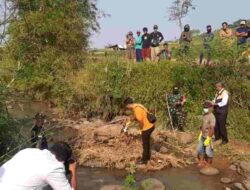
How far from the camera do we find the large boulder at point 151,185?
10.8 m

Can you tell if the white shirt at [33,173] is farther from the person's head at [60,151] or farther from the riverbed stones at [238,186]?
the riverbed stones at [238,186]

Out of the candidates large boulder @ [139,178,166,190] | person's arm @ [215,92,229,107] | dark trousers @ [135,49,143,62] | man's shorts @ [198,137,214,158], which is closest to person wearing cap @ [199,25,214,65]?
dark trousers @ [135,49,143,62]

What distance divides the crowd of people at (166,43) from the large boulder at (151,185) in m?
7.38

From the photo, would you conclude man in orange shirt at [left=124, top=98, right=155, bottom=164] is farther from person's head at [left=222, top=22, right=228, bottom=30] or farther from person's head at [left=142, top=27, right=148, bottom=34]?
person's head at [left=142, top=27, right=148, bottom=34]

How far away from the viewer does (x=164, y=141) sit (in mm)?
14570

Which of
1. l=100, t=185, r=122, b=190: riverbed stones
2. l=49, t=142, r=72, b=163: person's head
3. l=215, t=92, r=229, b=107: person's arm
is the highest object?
l=49, t=142, r=72, b=163: person's head

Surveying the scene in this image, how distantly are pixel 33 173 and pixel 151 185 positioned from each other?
6031 mm

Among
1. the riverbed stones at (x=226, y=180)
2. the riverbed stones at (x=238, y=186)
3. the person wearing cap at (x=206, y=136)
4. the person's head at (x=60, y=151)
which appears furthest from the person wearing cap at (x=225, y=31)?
the person's head at (x=60, y=151)

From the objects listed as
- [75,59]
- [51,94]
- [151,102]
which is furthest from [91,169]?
[75,59]

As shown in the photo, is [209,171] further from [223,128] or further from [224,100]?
[224,100]

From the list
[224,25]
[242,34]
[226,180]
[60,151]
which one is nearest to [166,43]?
[224,25]

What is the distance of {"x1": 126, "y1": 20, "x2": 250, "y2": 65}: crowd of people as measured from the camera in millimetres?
17438

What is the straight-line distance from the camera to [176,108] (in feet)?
52.0

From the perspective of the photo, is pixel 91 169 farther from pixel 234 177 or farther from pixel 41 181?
pixel 41 181
